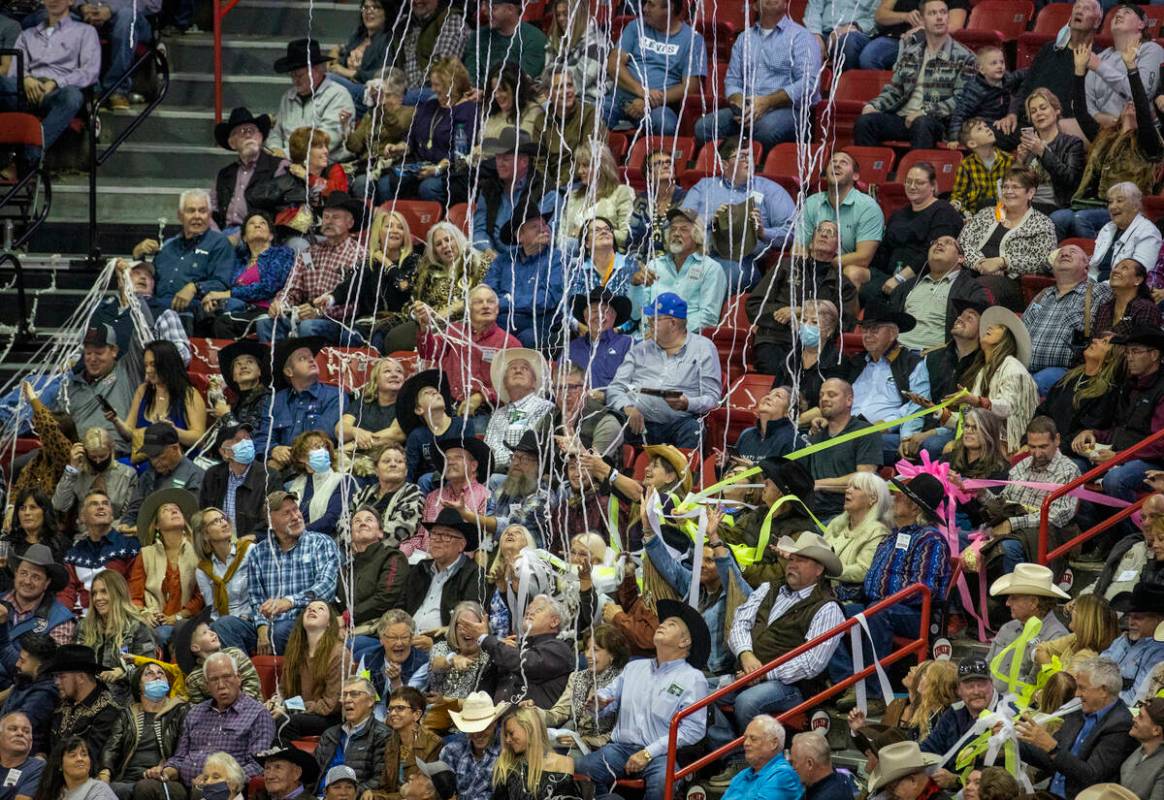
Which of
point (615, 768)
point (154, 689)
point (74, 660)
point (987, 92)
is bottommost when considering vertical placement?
point (154, 689)

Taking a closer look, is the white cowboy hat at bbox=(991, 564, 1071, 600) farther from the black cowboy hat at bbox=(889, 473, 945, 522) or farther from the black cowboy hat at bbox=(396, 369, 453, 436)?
the black cowboy hat at bbox=(396, 369, 453, 436)

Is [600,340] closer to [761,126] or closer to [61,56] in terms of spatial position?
[761,126]

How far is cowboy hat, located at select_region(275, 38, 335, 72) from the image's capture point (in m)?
17.0

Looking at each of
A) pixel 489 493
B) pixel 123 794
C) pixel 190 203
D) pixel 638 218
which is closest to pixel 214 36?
pixel 190 203

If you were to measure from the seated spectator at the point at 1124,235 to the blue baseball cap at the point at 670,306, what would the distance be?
7.53 ft

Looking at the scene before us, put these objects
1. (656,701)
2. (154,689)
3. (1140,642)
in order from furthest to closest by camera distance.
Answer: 1. (154,689)
2. (656,701)
3. (1140,642)

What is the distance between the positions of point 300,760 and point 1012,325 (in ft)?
14.7

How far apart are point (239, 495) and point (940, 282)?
4.17 metres

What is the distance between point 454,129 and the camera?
16.5 metres

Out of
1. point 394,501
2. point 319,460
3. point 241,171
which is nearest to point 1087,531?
point 394,501

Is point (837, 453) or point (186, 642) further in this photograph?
point (837, 453)

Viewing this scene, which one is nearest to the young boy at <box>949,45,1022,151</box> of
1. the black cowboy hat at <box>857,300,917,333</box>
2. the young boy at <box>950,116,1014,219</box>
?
the young boy at <box>950,116,1014,219</box>

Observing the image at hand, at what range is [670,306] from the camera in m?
14.1

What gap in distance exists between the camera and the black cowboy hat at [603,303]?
577 inches
